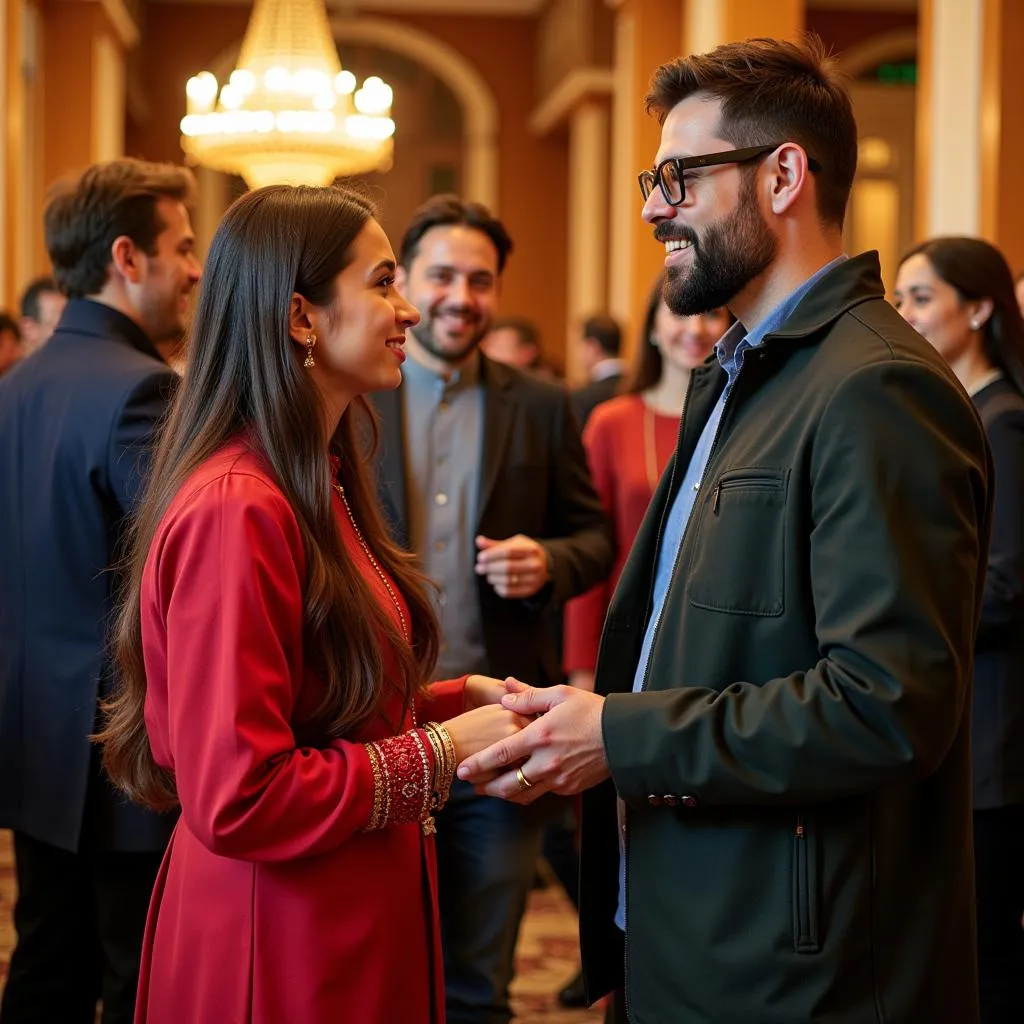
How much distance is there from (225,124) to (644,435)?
4.68 metres

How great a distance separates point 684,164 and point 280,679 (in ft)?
2.96

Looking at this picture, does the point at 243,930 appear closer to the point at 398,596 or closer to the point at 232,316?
the point at 398,596

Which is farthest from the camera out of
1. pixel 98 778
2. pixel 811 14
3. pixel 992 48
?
pixel 811 14

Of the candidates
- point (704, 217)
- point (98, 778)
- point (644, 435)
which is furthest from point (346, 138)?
point (704, 217)

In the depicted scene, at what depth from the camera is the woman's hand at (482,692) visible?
238cm

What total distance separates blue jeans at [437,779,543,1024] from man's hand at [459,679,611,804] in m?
1.11

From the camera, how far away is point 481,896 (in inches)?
125

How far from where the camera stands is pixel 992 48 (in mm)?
6051

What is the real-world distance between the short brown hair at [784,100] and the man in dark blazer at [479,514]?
1321 mm

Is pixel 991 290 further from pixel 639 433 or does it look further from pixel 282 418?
pixel 282 418

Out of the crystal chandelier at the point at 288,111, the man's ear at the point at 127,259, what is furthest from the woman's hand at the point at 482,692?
the crystal chandelier at the point at 288,111

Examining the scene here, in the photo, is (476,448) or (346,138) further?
(346,138)

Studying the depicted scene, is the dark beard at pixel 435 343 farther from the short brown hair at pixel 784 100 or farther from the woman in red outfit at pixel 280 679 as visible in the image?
the short brown hair at pixel 784 100

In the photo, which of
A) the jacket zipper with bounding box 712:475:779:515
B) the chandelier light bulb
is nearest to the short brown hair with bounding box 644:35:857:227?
the jacket zipper with bounding box 712:475:779:515
